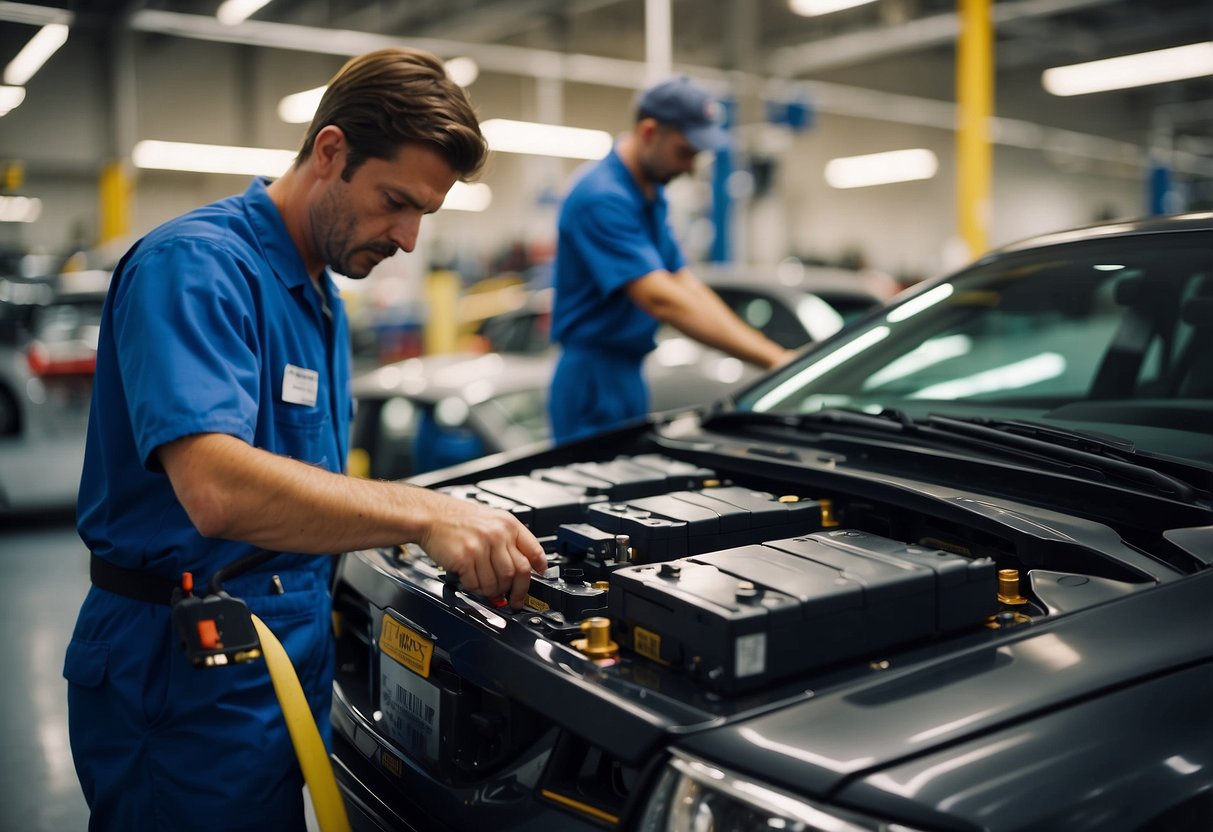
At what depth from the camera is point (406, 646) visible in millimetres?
1469

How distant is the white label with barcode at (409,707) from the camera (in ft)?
4.58

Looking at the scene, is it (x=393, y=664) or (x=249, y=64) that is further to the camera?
(x=249, y=64)

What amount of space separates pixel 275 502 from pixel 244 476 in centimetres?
5

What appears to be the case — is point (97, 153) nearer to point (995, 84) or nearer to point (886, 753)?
point (995, 84)

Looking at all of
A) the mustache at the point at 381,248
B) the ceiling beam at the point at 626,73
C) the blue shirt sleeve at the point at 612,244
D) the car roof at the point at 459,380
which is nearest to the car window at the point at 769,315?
the car roof at the point at 459,380

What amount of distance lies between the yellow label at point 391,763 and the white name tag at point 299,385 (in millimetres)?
551

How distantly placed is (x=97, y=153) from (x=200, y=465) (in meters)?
18.4

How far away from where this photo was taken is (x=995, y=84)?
20.9 meters

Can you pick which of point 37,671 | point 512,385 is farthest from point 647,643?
point 37,671

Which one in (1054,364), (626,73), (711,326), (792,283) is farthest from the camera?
(626,73)

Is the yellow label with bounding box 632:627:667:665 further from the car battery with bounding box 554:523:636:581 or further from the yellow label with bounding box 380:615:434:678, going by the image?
the yellow label with bounding box 380:615:434:678

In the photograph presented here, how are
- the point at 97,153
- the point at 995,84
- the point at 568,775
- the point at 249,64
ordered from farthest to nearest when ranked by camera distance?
the point at 995,84 → the point at 249,64 → the point at 97,153 → the point at 568,775

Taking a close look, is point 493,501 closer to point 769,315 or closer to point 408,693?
point 408,693

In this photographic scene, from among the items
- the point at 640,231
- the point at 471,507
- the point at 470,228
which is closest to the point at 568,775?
the point at 471,507
